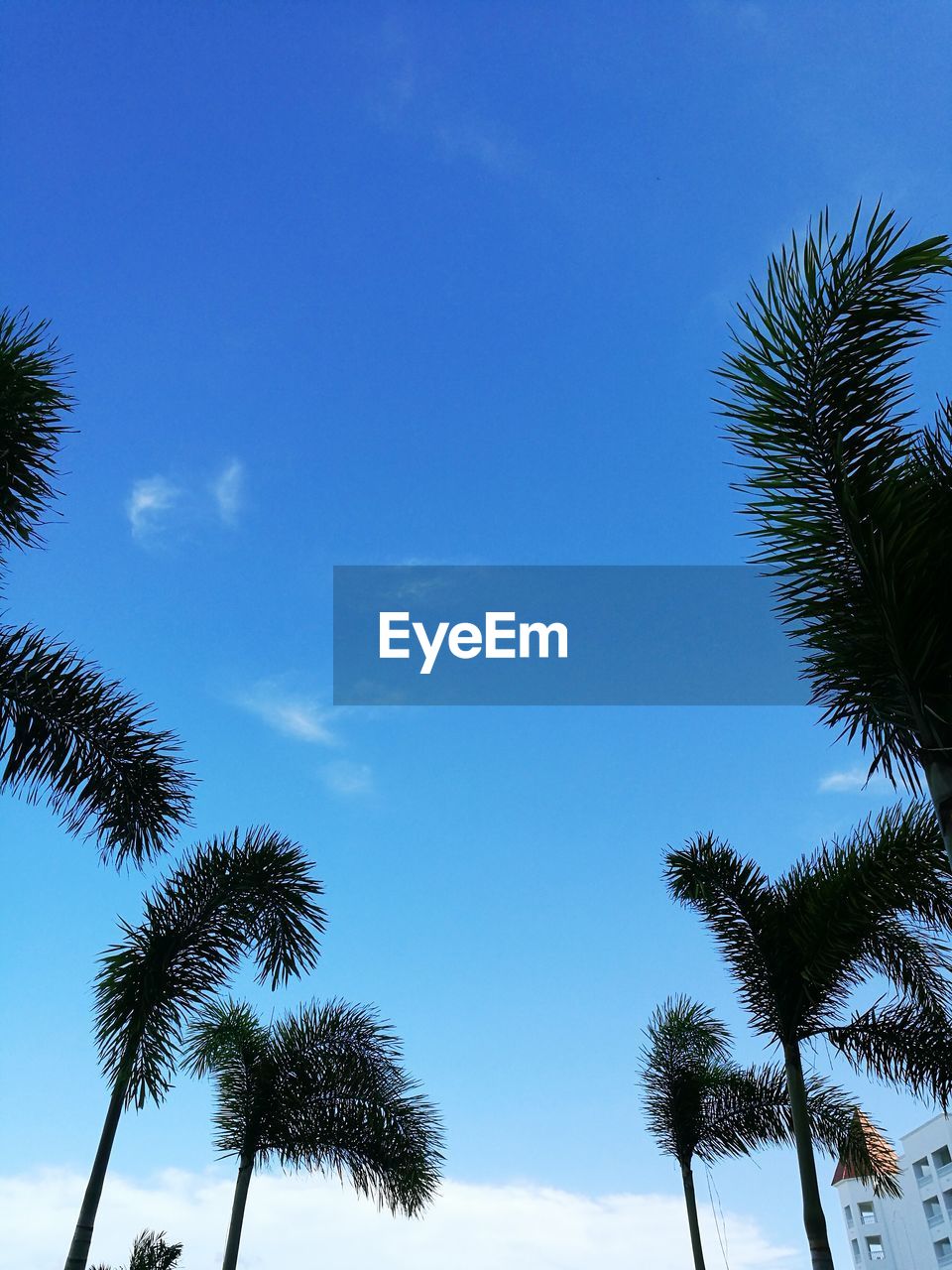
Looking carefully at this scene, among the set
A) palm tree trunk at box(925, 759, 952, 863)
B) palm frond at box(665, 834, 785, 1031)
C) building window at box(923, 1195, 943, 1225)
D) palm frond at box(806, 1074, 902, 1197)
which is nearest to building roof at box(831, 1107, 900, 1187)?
palm frond at box(806, 1074, 902, 1197)

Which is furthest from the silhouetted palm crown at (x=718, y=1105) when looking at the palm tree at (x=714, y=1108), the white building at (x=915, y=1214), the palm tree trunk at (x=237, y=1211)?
the white building at (x=915, y=1214)

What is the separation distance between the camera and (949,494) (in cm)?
593

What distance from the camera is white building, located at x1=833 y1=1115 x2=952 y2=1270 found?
64875 millimetres

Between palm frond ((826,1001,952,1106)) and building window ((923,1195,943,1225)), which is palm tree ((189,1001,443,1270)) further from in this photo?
building window ((923,1195,943,1225))

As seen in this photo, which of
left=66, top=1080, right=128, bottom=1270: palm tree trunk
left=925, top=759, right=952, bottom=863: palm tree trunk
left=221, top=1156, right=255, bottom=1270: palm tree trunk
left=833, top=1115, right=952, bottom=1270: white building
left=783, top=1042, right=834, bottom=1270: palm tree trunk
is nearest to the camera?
left=925, top=759, right=952, bottom=863: palm tree trunk

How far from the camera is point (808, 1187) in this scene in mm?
12102

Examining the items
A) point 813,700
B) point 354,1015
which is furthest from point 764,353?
point 354,1015

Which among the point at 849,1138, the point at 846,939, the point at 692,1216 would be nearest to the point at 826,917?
the point at 846,939

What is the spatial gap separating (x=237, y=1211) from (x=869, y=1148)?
10.9 metres

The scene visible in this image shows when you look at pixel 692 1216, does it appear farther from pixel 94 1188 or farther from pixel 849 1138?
pixel 94 1188

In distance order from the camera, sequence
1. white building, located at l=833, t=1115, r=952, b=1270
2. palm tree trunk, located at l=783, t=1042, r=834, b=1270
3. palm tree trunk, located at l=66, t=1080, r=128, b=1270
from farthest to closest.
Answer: white building, located at l=833, t=1115, r=952, b=1270 < palm tree trunk, located at l=783, t=1042, r=834, b=1270 < palm tree trunk, located at l=66, t=1080, r=128, b=1270

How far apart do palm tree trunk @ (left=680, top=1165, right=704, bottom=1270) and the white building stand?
1869 inches

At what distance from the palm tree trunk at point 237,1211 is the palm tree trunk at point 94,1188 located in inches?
340

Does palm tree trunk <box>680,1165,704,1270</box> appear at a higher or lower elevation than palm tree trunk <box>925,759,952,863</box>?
higher
